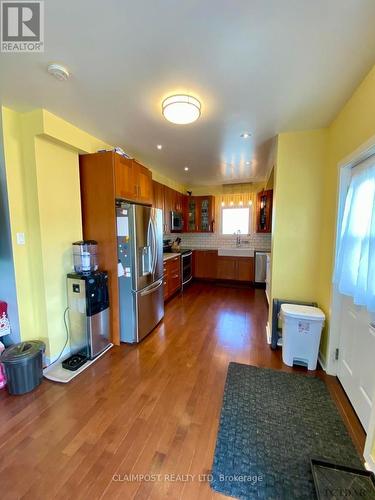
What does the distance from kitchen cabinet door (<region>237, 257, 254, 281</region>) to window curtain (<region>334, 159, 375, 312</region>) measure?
11.5 feet

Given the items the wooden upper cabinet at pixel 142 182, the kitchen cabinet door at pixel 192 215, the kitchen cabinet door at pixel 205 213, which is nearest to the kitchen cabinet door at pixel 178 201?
the kitchen cabinet door at pixel 192 215

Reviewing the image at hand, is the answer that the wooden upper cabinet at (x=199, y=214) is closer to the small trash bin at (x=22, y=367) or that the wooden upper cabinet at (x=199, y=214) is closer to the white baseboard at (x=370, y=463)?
the small trash bin at (x=22, y=367)

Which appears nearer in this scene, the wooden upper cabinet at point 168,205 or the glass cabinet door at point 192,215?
the wooden upper cabinet at point 168,205

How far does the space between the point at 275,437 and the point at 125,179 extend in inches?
116

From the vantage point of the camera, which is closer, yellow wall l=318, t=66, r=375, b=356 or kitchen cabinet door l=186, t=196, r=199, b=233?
yellow wall l=318, t=66, r=375, b=356

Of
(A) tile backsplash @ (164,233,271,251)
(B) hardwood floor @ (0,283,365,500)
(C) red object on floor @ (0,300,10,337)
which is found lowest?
(B) hardwood floor @ (0,283,365,500)

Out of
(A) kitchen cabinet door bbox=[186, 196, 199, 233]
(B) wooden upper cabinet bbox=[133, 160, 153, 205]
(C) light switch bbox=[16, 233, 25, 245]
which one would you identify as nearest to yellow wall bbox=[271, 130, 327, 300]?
(B) wooden upper cabinet bbox=[133, 160, 153, 205]

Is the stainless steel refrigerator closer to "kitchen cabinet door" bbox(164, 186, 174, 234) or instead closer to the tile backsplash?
"kitchen cabinet door" bbox(164, 186, 174, 234)

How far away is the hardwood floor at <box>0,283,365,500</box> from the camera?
127 centimetres

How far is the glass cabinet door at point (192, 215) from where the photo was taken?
19.4 ft

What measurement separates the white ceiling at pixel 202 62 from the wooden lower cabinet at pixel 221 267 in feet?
11.4

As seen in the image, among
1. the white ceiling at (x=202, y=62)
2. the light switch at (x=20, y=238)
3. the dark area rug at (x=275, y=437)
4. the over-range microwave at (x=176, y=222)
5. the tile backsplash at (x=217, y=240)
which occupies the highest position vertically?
the white ceiling at (x=202, y=62)

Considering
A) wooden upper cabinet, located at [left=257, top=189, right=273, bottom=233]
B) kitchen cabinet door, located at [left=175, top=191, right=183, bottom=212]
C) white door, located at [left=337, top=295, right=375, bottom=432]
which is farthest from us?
kitchen cabinet door, located at [left=175, top=191, right=183, bottom=212]

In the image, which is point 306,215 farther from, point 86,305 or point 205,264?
point 205,264
